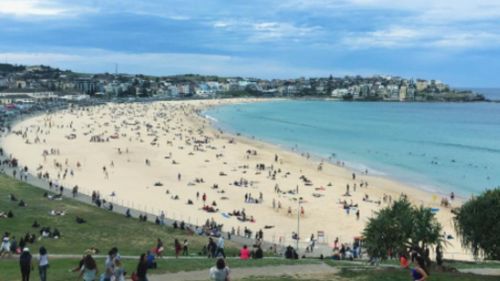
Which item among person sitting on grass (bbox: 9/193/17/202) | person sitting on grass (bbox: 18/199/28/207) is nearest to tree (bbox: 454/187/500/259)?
person sitting on grass (bbox: 18/199/28/207)

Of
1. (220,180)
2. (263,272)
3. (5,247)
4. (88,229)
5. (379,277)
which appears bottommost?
(220,180)

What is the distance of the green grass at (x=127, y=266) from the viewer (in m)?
14.1

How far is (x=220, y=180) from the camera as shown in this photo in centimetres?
4566

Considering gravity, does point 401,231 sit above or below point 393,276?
above

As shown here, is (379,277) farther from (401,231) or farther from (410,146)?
(410,146)

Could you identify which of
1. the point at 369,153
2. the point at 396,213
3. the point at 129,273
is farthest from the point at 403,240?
the point at 369,153

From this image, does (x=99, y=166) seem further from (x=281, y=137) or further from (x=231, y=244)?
(x=281, y=137)

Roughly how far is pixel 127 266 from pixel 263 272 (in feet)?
11.0

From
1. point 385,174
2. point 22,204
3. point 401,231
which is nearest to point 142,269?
point 401,231

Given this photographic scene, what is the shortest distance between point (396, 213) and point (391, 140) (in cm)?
6887

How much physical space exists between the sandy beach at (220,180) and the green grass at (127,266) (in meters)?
11.6

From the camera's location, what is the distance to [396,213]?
15.1 meters

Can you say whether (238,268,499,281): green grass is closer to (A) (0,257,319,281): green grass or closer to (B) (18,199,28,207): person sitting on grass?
(A) (0,257,319,281): green grass

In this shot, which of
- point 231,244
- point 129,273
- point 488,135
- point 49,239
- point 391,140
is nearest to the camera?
point 129,273
